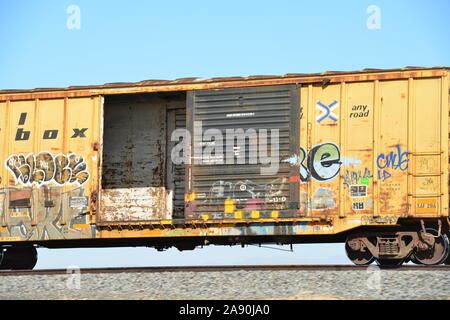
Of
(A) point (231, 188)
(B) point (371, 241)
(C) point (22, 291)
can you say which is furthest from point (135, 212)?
(B) point (371, 241)

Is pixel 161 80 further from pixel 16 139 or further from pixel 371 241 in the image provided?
pixel 371 241

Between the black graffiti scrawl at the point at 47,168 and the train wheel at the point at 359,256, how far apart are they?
609 centimetres

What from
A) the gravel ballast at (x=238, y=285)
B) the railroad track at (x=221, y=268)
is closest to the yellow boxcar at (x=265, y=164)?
the railroad track at (x=221, y=268)

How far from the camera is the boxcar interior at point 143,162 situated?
16062 millimetres

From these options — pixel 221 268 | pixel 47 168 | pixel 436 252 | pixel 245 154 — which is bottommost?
pixel 221 268

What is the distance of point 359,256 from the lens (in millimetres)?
14117

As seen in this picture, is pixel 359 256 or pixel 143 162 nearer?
pixel 359 256

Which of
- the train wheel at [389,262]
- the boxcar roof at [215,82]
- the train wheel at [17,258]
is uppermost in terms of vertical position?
the boxcar roof at [215,82]

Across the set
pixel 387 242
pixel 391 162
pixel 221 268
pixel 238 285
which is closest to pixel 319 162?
pixel 391 162

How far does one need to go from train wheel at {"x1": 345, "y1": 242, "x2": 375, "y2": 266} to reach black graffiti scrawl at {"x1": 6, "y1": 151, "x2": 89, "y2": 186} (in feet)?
20.0

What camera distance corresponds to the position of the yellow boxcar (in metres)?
13.6

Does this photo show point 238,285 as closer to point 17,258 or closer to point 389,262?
point 389,262

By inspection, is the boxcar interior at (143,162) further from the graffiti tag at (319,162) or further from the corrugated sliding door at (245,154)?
the graffiti tag at (319,162)

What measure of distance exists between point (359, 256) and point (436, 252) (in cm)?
158
